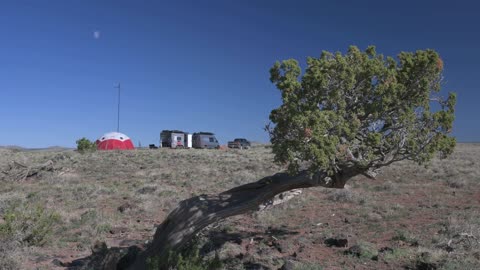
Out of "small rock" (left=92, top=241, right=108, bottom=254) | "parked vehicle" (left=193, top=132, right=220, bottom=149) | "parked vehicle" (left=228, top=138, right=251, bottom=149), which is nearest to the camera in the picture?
"small rock" (left=92, top=241, right=108, bottom=254)

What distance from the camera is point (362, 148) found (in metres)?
8.86

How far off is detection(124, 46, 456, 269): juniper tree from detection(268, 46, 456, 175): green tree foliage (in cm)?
2

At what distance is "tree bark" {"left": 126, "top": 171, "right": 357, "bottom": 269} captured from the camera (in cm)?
895

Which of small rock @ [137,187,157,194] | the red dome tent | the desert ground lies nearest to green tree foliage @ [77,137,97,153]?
the red dome tent

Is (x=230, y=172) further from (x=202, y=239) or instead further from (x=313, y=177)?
(x=313, y=177)

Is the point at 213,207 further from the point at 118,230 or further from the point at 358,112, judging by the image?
the point at 118,230

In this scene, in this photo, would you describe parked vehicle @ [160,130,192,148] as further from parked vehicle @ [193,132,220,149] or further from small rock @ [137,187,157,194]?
small rock @ [137,187,157,194]

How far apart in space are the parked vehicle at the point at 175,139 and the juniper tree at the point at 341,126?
48640 millimetres

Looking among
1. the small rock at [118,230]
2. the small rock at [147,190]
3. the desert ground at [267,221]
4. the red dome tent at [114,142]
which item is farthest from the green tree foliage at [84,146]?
the small rock at [118,230]

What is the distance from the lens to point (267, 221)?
1431 cm

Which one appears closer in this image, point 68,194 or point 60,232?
point 60,232

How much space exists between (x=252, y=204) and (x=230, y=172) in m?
15.9

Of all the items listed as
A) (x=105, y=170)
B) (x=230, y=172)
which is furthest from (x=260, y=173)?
(x=105, y=170)

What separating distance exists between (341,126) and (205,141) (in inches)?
1983
